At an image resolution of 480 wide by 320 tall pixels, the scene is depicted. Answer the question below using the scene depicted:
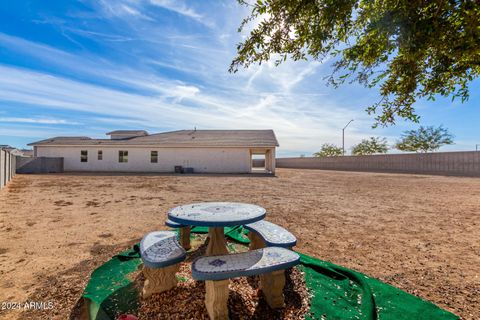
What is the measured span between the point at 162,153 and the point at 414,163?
24.2m

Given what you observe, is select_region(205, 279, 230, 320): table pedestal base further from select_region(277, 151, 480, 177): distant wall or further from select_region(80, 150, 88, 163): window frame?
select_region(277, 151, 480, 177): distant wall

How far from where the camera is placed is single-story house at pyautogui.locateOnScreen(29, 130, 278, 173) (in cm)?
1975

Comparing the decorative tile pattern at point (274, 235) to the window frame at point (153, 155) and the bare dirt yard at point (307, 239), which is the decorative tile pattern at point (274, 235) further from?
the window frame at point (153, 155)

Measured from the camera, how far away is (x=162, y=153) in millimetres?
20281

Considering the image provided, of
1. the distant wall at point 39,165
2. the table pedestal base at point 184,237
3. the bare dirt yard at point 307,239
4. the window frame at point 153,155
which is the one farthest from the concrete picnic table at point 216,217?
the distant wall at point 39,165

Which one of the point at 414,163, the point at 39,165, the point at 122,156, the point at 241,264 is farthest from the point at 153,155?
the point at 414,163

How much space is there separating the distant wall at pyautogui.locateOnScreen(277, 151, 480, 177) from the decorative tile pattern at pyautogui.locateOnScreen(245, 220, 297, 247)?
2257cm

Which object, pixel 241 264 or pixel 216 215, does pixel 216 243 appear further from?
pixel 241 264

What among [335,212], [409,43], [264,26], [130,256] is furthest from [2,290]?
[335,212]

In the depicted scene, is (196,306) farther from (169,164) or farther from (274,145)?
(169,164)

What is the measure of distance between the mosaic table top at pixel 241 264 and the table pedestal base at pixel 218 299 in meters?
0.14

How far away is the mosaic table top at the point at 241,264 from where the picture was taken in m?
1.89

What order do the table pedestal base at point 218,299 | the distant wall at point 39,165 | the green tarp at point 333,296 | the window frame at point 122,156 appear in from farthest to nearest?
the window frame at point 122,156
the distant wall at point 39,165
the green tarp at point 333,296
the table pedestal base at point 218,299

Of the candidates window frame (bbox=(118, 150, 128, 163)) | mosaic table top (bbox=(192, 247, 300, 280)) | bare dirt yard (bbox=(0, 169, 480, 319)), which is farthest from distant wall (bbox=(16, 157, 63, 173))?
mosaic table top (bbox=(192, 247, 300, 280))
